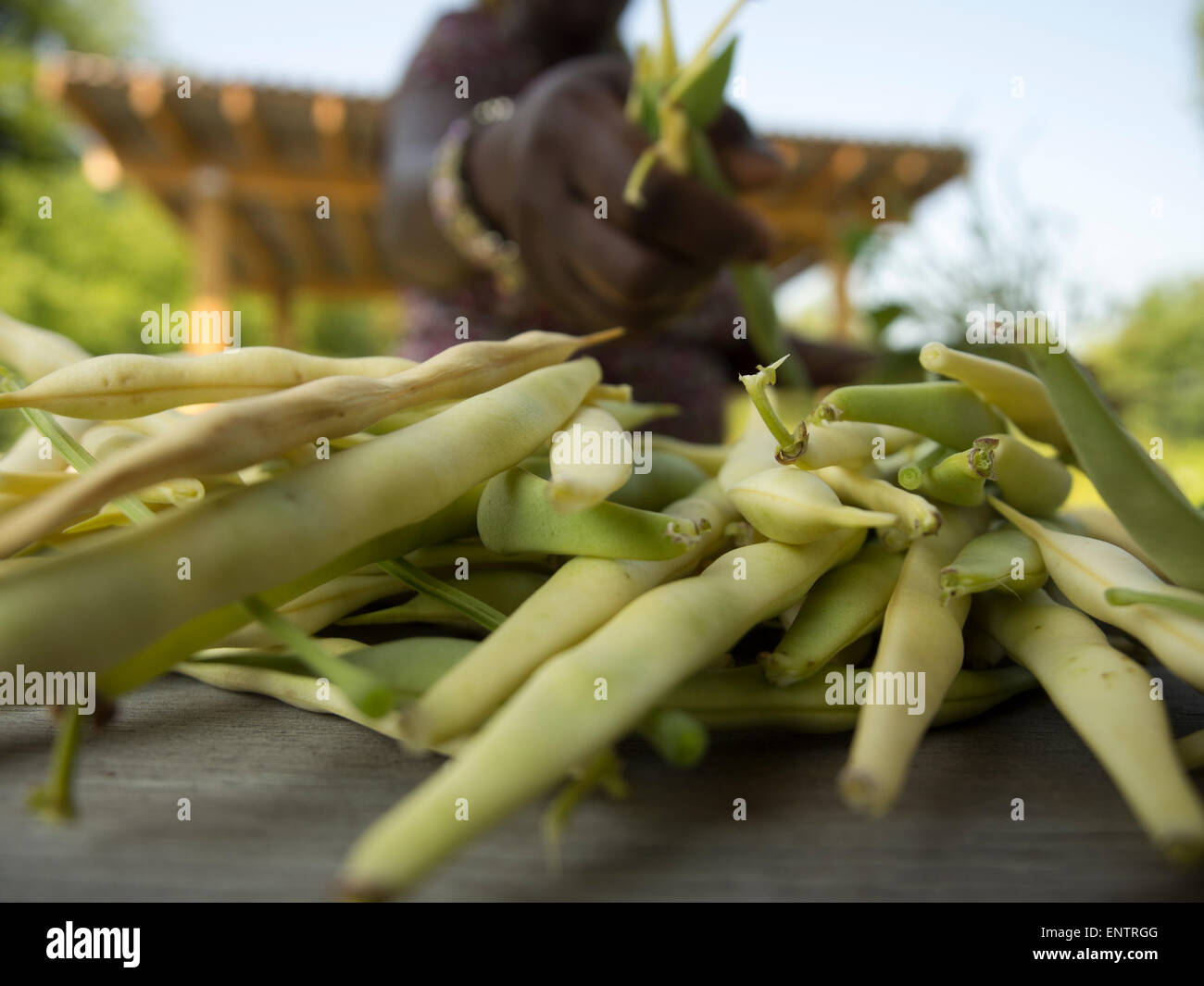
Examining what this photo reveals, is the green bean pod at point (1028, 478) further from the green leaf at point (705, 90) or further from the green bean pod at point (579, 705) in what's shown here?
the green leaf at point (705, 90)

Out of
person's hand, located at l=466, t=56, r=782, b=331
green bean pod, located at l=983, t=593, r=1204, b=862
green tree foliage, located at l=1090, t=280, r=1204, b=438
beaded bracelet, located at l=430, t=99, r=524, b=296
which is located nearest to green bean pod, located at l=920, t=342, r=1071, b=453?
green bean pod, located at l=983, t=593, r=1204, b=862

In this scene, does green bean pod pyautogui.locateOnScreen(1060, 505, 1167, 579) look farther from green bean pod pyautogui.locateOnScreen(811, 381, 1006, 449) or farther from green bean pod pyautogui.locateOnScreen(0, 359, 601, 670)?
green bean pod pyautogui.locateOnScreen(0, 359, 601, 670)

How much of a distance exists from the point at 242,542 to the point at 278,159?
410cm

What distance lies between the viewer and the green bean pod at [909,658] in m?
0.26

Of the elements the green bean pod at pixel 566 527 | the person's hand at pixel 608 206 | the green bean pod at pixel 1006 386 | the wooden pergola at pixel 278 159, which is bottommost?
the green bean pod at pixel 566 527

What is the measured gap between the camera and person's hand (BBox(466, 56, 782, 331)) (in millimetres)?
870

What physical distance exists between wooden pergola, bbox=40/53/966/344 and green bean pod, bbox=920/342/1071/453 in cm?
272

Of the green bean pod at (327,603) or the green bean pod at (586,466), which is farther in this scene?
the green bean pod at (327,603)

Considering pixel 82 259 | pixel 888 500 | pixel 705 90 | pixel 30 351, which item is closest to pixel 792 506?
pixel 888 500

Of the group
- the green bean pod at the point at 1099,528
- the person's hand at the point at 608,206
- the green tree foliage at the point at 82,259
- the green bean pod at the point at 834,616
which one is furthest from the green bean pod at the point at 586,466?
the green tree foliage at the point at 82,259

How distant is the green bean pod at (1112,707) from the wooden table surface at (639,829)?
4 cm

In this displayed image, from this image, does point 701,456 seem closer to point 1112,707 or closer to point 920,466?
point 920,466
